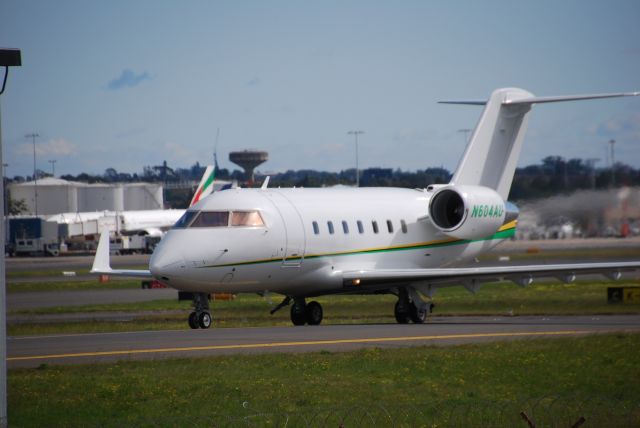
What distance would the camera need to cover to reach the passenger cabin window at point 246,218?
2828cm

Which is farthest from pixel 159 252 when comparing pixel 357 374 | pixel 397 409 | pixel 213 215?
pixel 397 409

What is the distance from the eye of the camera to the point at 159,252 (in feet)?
89.1

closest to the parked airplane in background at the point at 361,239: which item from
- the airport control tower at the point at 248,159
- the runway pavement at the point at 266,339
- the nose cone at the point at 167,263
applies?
the nose cone at the point at 167,263

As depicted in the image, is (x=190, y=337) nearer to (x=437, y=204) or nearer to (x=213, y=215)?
(x=213, y=215)

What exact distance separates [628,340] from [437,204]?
37.8 feet

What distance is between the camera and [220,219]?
92.5ft

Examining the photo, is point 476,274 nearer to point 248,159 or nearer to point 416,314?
point 416,314

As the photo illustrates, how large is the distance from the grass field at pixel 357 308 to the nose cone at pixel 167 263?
13.4ft

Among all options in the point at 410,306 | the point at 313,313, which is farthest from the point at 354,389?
the point at 410,306

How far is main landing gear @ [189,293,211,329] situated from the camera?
2816 cm

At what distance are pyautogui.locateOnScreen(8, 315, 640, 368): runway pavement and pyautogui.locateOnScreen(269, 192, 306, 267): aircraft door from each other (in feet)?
6.94

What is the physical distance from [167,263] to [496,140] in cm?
1406

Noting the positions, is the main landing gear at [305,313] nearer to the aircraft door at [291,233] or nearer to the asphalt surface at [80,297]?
the aircraft door at [291,233]

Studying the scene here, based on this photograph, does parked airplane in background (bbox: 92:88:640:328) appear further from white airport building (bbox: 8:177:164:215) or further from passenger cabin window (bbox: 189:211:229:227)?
white airport building (bbox: 8:177:164:215)
